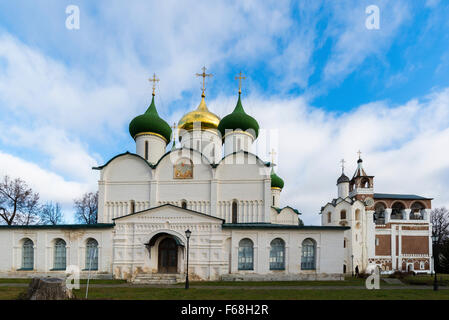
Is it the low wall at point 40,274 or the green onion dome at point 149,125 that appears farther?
the green onion dome at point 149,125

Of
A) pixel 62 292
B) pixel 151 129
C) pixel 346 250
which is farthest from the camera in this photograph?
pixel 346 250

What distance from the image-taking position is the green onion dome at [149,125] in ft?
81.2

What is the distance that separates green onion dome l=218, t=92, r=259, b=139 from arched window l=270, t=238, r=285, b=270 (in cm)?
1013

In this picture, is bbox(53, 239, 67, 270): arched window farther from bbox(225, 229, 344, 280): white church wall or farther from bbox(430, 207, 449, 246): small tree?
bbox(430, 207, 449, 246): small tree

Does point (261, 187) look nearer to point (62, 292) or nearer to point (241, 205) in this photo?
point (241, 205)

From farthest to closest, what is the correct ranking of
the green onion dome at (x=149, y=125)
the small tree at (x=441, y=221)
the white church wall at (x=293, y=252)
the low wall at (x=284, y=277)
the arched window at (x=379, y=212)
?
1. the small tree at (x=441, y=221)
2. the arched window at (x=379, y=212)
3. the green onion dome at (x=149, y=125)
4. the white church wall at (x=293, y=252)
5. the low wall at (x=284, y=277)

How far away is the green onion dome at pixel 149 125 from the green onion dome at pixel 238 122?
450 centimetres

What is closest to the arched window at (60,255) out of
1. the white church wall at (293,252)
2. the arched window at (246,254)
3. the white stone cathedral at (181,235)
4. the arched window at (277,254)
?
the white stone cathedral at (181,235)

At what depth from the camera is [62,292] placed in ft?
28.6

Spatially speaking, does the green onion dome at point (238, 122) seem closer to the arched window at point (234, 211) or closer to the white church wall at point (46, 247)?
the arched window at point (234, 211)

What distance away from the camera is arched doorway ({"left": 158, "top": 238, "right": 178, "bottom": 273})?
1817 cm

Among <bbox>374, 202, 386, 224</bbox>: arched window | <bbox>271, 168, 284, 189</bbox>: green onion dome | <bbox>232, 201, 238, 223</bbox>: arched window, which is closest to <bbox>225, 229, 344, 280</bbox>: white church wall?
<bbox>232, 201, 238, 223</bbox>: arched window
